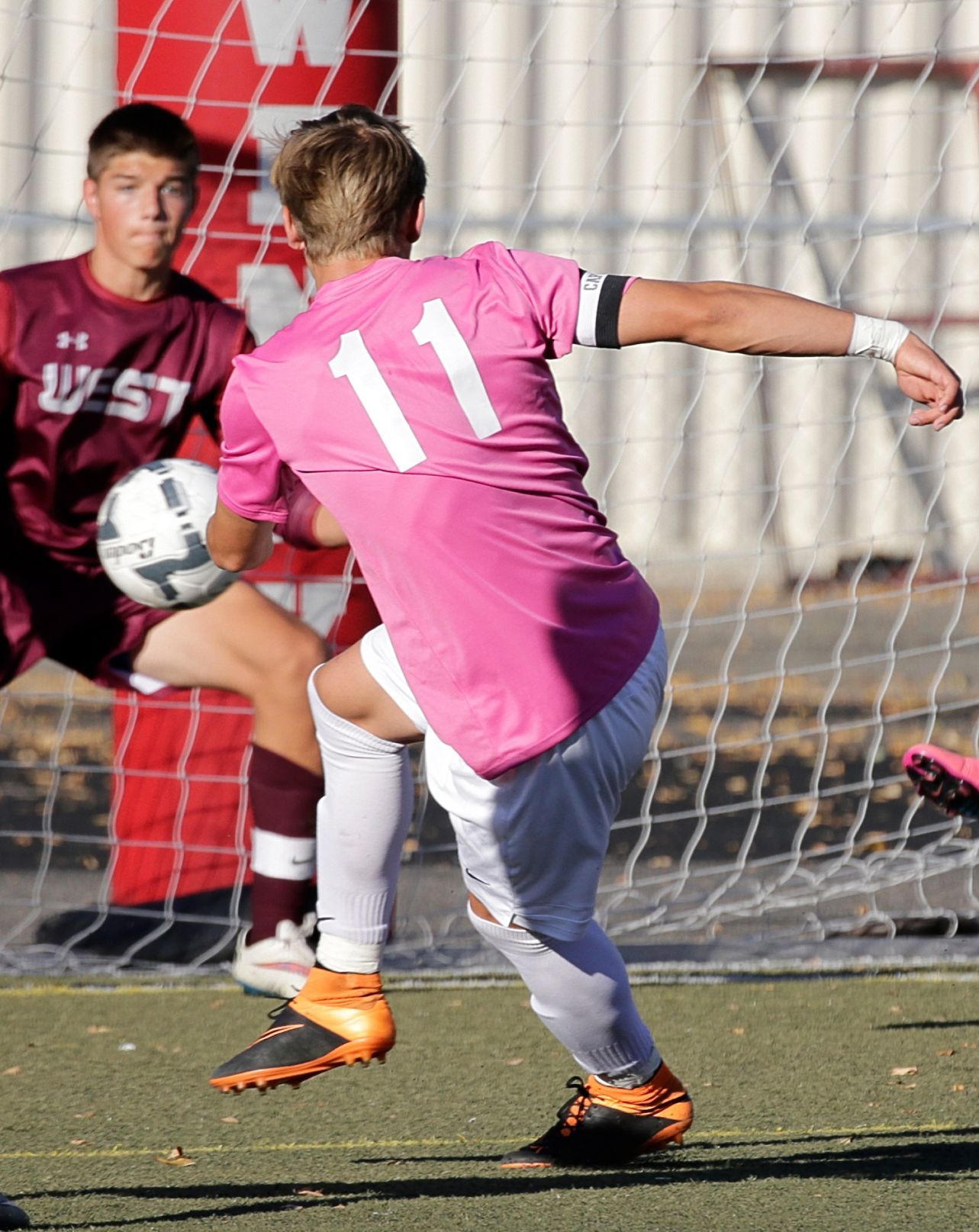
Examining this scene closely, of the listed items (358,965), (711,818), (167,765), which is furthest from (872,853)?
(358,965)

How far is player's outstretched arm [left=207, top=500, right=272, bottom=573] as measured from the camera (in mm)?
2670

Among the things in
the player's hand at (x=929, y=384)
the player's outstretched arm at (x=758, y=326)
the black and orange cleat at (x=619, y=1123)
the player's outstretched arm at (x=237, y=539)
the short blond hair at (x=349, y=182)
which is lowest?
the black and orange cleat at (x=619, y=1123)

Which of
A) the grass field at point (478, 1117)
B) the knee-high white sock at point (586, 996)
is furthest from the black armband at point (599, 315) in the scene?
the grass field at point (478, 1117)

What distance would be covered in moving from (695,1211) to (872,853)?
9.19 feet

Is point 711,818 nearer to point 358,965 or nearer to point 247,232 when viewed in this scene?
point 247,232

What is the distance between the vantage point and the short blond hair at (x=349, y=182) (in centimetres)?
250

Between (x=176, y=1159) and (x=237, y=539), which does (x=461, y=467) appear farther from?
(x=176, y=1159)

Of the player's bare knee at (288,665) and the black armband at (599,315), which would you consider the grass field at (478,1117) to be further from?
the black armband at (599,315)

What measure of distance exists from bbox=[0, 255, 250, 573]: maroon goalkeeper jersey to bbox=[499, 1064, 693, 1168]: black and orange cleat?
1917 millimetres

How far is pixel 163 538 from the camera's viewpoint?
12.1 feet

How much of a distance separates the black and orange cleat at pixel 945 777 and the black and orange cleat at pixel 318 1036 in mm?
1025

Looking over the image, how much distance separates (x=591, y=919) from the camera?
2.72 meters

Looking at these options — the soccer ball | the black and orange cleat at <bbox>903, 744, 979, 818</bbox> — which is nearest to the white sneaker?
the soccer ball

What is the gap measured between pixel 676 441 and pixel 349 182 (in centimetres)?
632
